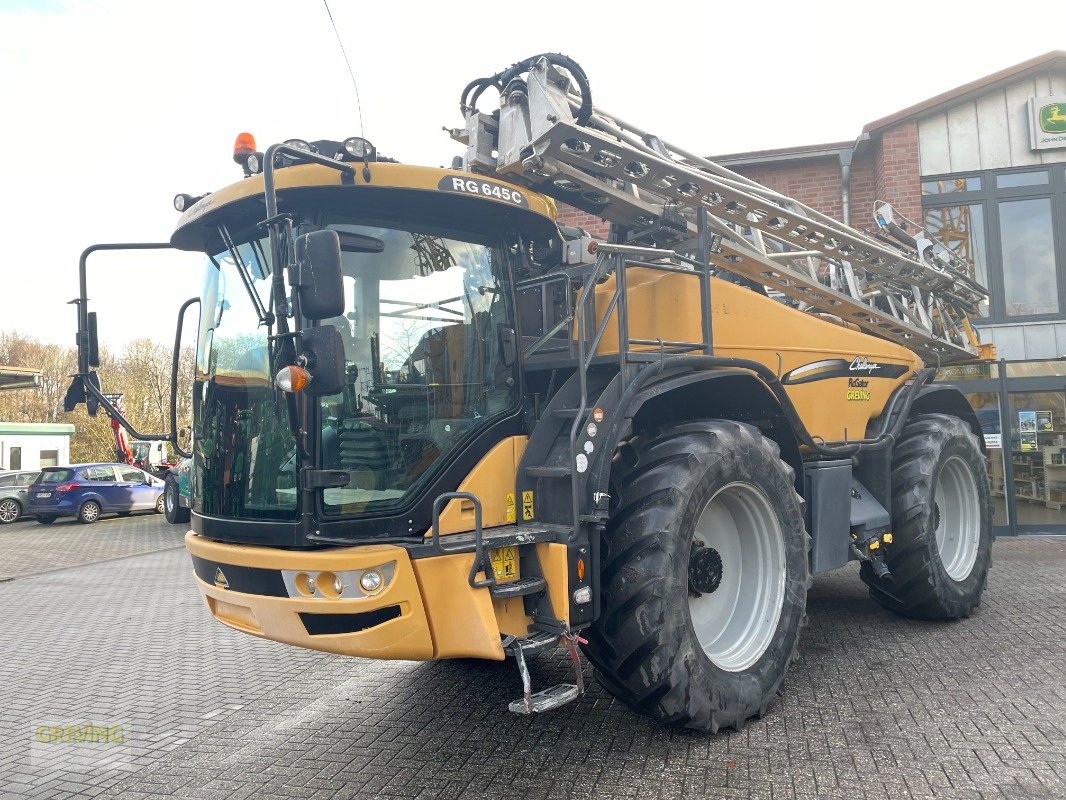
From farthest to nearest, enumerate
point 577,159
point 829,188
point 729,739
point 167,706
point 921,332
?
point 829,188 → point 921,332 → point 167,706 → point 577,159 → point 729,739

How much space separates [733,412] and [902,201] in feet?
26.6

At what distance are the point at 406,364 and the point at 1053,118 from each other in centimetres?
1137

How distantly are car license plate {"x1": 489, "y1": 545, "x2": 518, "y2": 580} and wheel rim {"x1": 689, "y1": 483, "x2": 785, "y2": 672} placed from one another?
43.3 inches

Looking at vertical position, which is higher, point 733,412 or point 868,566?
point 733,412

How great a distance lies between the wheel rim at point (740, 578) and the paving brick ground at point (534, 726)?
0.40 meters

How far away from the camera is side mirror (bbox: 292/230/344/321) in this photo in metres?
3.24

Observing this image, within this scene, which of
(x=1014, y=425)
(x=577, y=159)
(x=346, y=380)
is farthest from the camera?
(x=1014, y=425)

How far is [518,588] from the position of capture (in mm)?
3668

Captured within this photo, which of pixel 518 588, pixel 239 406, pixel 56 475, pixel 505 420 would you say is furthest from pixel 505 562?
pixel 56 475

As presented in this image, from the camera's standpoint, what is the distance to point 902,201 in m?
11.6

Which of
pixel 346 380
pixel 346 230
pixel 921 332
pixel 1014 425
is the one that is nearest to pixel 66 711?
pixel 346 380

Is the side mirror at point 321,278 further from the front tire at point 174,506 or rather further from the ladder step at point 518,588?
the front tire at point 174,506

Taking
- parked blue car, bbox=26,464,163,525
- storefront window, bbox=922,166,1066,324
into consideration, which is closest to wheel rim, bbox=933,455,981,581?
storefront window, bbox=922,166,1066,324

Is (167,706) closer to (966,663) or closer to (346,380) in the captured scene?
(346,380)
